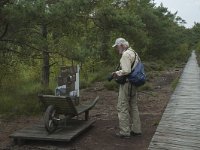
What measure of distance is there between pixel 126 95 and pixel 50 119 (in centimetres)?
136

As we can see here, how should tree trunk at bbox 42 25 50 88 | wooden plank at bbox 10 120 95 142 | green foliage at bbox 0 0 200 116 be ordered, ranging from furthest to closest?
tree trunk at bbox 42 25 50 88
green foliage at bbox 0 0 200 116
wooden plank at bbox 10 120 95 142

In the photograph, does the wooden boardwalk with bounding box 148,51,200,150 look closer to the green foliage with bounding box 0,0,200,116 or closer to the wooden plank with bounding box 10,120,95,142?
the wooden plank with bounding box 10,120,95,142

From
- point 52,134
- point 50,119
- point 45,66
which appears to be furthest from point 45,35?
point 52,134

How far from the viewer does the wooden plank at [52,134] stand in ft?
23.3

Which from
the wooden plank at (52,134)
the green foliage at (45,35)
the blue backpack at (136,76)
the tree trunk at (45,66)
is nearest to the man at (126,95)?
the blue backpack at (136,76)

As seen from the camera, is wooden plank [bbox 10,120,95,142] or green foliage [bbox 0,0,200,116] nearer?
wooden plank [bbox 10,120,95,142]

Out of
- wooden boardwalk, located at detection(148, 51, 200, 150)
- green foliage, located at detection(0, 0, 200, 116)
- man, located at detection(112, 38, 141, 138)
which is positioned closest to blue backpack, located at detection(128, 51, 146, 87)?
man, located at detection(112, 38, 141, 138)

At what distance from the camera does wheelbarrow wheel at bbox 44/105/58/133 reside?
7270 mm

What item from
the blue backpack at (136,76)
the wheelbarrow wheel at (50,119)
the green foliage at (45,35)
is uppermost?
the green foliage at (45,35)

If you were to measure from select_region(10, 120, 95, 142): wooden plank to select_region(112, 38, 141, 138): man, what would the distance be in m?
0.71

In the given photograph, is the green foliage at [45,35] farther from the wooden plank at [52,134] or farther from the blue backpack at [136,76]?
the blue backpack at [136,76]

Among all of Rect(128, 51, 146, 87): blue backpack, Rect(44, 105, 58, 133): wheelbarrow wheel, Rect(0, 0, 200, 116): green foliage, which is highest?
Rect(0, 0, 200, 116): green foliage

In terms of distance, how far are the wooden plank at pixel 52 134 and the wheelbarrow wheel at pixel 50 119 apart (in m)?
0.09

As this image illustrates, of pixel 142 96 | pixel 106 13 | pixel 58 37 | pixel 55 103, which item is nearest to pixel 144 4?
pixel 106 13
